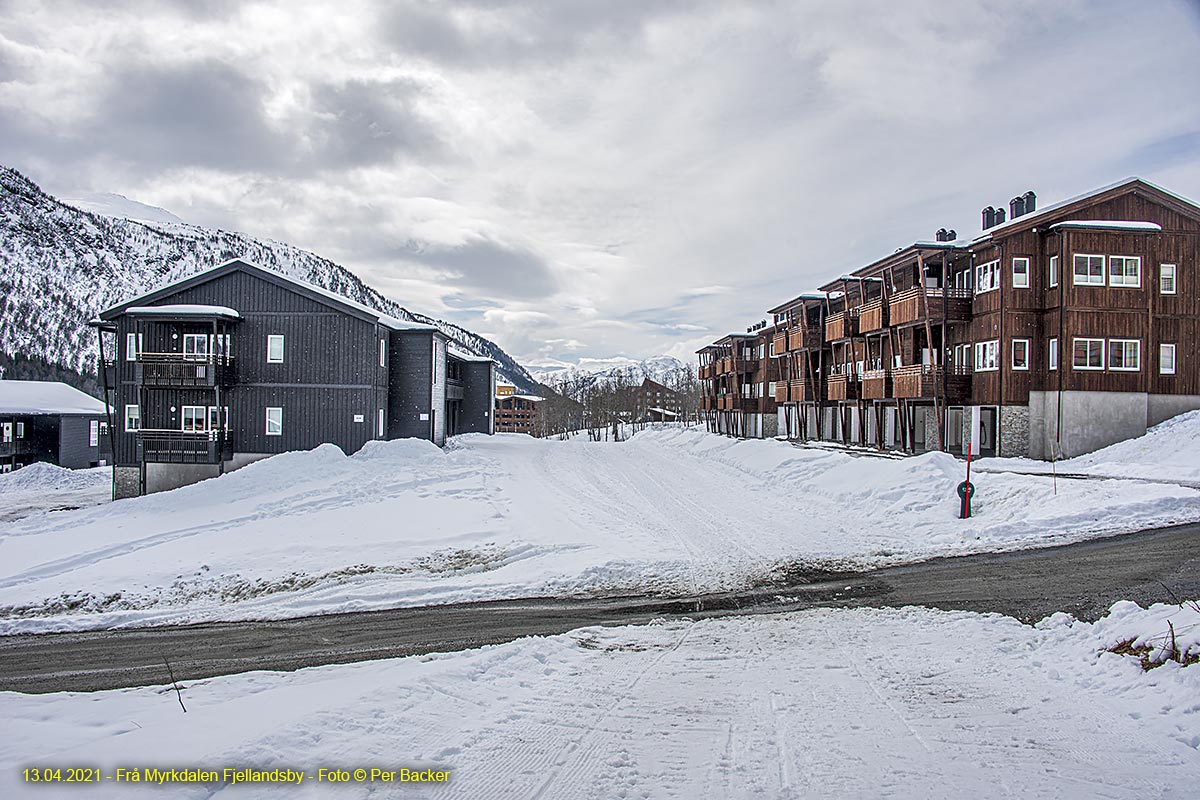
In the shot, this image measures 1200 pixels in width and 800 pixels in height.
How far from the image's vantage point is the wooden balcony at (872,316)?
35.5 meters

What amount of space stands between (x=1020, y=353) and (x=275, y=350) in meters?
33.1

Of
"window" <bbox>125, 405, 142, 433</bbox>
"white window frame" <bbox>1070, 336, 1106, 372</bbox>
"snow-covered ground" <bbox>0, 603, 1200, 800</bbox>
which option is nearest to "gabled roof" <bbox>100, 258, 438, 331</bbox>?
"window" <bbox>125, 405, 142, 433</bbox>

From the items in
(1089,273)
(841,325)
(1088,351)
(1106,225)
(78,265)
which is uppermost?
(78,265)

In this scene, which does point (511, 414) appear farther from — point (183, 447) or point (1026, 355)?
point (1026, 355)

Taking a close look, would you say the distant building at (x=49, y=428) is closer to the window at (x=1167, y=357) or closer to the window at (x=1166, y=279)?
the window at (x=1167, y=357)

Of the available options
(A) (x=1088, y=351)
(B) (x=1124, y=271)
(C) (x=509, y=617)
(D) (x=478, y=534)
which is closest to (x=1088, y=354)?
(A) (x=1088, y=351)

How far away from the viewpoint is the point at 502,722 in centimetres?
607

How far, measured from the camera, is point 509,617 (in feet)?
33.4

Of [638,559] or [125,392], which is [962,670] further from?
[125,392]

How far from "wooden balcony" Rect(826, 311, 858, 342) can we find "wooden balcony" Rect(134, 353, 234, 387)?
3436 cm

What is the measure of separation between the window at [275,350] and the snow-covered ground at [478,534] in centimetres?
688

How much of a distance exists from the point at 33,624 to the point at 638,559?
10.8 meters

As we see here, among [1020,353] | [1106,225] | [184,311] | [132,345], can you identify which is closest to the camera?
[1106,225]

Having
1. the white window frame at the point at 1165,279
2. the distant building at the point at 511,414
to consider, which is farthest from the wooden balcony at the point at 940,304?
the distant building at the point at 511,414
